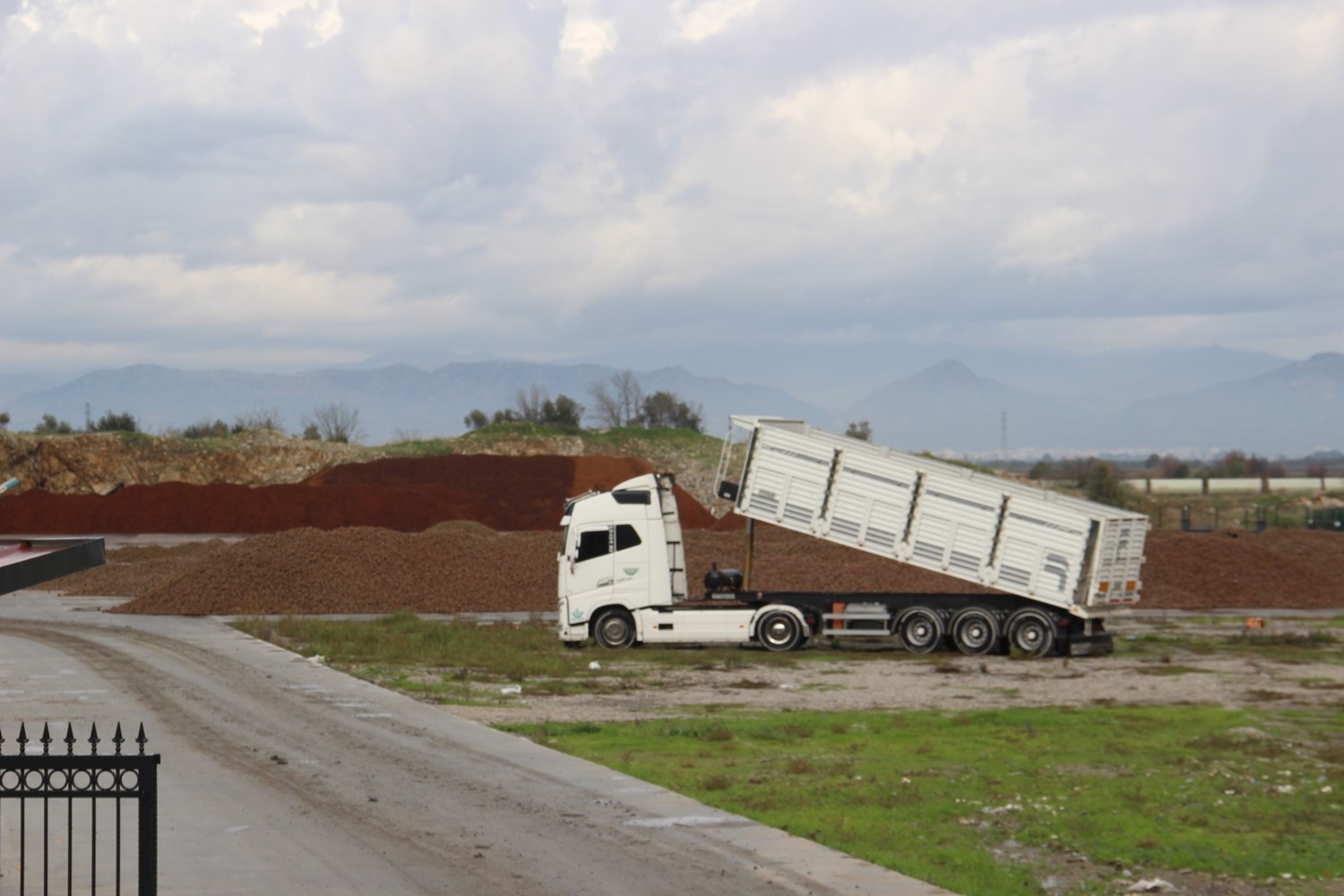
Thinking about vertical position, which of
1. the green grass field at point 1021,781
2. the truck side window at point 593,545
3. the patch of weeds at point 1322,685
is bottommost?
the patch of weeds at point 1322,685

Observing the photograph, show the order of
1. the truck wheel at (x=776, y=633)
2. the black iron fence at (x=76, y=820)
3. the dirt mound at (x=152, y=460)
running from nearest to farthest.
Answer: the black iron fence at (x=76, y=820)
the truck wheel at (x=776, y=633)
the dirt mound at (x=152, y=460)

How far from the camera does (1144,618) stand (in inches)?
1409

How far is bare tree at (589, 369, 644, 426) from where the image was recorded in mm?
119938

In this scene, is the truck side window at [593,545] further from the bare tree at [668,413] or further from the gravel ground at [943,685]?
the bare tree at [668,413]

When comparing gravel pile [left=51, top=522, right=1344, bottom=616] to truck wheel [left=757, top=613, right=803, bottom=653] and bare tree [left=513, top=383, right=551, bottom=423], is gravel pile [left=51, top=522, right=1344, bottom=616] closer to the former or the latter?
truck wheel [left=757, top=613, right=803, bottom=653]

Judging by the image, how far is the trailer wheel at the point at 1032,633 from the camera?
26125 mm

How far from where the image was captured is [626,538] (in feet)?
88.7

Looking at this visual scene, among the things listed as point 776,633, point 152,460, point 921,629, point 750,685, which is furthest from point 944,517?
point 152,460

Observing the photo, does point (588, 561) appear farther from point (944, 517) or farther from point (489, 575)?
point (489, 575)

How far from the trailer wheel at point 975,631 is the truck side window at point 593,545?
707 centimetres

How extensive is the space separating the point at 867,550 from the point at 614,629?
5320mm

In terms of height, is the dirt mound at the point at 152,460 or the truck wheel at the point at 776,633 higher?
the dirt mound at the point at 152,460

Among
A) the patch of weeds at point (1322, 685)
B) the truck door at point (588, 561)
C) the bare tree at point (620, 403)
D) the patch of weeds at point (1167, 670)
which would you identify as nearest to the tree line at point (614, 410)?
the bare tree at point (620, 403)

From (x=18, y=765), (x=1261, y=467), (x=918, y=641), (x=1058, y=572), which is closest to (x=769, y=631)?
(x=918, y=641)
